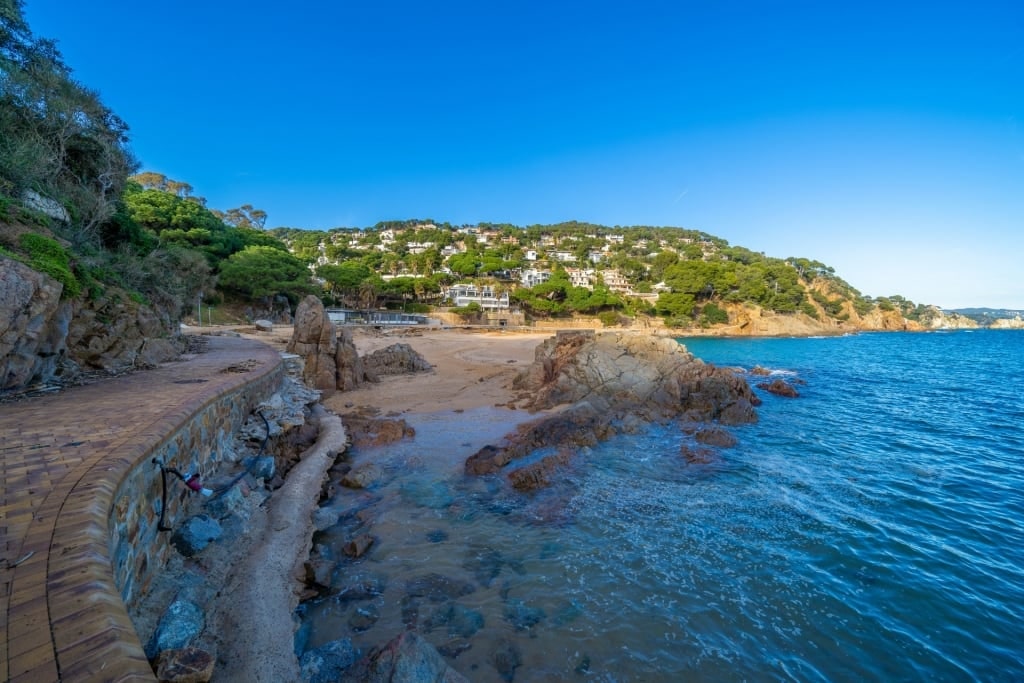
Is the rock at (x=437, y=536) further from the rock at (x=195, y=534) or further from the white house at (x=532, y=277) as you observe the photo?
the white house at (x=532, y=277)

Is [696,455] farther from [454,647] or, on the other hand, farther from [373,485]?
[454,647]

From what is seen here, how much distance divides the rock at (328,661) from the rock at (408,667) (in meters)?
0.31

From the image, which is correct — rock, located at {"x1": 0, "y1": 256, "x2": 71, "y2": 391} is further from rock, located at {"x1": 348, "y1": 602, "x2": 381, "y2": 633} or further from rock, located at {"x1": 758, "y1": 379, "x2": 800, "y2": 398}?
rock, located at {"x1": 758, "y1": 379, "x2": 800, "y2": 398}

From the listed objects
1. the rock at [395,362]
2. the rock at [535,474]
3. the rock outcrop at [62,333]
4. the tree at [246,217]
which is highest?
the tree at [246,217]

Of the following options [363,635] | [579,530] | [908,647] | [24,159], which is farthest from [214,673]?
[24,159]

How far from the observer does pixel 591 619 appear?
556 cm

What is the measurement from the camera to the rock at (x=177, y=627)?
3947mm

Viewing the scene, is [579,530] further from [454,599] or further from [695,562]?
[454,599]

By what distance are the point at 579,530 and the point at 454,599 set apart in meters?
2.81

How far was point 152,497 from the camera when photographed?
5016 millimetres

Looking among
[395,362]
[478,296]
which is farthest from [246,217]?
[395,362]

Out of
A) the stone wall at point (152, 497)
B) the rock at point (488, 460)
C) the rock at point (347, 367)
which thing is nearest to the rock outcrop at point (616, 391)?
the rock at point (488, 460)

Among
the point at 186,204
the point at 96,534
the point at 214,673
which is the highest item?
the point at 186,204

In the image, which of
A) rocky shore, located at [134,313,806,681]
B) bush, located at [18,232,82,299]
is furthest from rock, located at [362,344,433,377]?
bush, located at [18,232,82,299]
